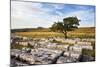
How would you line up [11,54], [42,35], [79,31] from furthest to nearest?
[79,31] → [42,35] → [11,54]

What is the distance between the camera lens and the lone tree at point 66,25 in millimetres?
2934

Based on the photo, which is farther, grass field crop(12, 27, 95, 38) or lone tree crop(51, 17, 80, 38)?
lone tree crop(51, 17, 80, 38)

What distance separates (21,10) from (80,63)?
3.91 feet

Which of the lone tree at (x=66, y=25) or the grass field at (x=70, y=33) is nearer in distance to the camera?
the grass field at (x=70, y=33)

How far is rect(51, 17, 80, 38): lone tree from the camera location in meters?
2.93

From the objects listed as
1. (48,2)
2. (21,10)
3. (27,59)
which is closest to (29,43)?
(27,59)

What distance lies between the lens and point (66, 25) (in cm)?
299

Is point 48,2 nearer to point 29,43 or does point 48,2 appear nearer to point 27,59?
point 29,43

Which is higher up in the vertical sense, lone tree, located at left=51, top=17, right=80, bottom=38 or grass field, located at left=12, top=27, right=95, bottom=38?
lone tree, located at left=51, top=17, right=80, bottom=38

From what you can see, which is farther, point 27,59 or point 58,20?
point 58,20

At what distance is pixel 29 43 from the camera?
278 cm

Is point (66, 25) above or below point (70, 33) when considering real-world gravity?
above

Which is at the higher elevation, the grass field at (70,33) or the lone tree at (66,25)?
the lone tree at (66,25)

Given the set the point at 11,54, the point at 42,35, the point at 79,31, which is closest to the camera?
the point at 11,54
